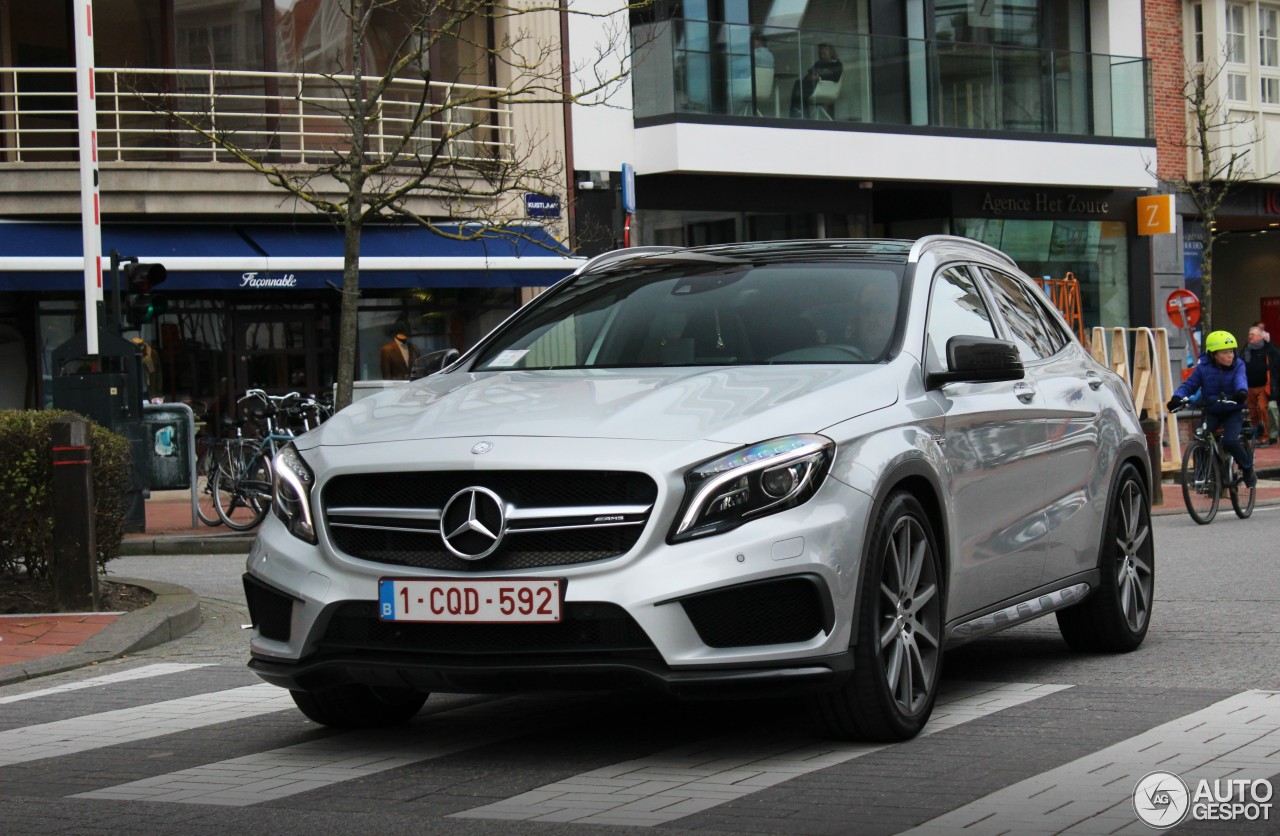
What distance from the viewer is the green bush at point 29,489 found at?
10188 mm

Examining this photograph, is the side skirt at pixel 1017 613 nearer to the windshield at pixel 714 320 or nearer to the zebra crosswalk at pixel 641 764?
the zebra crosswalk at pixel 641 764

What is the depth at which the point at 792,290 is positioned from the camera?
6898 mm

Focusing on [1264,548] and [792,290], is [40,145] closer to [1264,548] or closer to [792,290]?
[1264,548]

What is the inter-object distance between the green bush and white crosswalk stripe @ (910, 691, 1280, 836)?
6.40 metres

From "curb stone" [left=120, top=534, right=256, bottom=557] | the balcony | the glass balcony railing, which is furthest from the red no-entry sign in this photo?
"curb stone" [left=120, top=534, right=256, bottom=557]

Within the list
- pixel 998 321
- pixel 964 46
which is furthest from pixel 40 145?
pixel 998 321

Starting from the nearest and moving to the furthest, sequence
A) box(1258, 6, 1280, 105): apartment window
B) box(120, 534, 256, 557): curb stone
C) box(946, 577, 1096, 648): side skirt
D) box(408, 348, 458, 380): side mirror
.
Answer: box(946, 577, 1096, 648): side skirt → box(408, 348, 458, 380): side mirror → box(120, 534, 256, 557): curb stone → box(1258, 6, 1280, 105): apartment window

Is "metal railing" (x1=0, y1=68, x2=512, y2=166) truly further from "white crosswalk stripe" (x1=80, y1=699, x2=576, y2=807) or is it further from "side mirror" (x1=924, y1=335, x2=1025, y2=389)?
"side mirror" (x1=924, y1=335, x2=1025, y2=389)

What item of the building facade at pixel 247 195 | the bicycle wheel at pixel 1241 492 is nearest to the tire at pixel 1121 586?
the bicycle wheel at pixel 1241 492

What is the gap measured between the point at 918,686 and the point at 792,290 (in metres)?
1.59

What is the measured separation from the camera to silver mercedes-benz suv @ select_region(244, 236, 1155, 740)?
5.39m

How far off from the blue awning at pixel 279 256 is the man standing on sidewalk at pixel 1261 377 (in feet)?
34.2

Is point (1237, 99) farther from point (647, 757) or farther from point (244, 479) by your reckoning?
point (647, 757)

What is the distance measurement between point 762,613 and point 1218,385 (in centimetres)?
1345
